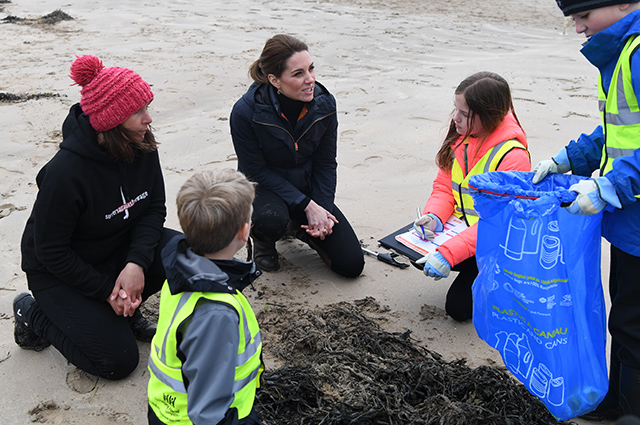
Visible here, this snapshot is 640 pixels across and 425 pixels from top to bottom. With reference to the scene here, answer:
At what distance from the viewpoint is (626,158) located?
78.2 inches

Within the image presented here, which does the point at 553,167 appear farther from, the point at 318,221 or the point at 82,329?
the point at 82,329

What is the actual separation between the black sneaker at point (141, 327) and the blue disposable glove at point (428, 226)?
151 cm

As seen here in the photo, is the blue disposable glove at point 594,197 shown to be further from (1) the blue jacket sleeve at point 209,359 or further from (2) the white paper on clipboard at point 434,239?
(1) the blue jacket sleeve at point 209,359

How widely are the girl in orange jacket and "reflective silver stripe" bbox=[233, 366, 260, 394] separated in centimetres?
117

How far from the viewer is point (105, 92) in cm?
253

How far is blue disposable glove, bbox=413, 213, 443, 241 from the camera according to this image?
316cm

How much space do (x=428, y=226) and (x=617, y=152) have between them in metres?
1.24

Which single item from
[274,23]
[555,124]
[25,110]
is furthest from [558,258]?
[274,23]

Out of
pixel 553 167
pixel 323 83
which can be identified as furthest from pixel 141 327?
pixel 323 83

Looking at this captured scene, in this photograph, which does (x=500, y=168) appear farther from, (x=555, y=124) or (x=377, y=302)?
(x=555, y=124)

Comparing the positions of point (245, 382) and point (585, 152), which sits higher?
point (585, 152)

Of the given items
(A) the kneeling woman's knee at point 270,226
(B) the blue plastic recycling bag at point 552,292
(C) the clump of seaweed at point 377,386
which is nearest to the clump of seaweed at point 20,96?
(A) the kneeling woman's knee at point 270,226

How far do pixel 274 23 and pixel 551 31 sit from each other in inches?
209

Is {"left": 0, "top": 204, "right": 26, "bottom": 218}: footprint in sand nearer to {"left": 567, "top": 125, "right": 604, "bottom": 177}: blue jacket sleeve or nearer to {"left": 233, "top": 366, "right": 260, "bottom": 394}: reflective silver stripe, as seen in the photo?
{"left": 233, "top": 366, "right": 260, "bottom": 394}: reflective silver stripe
